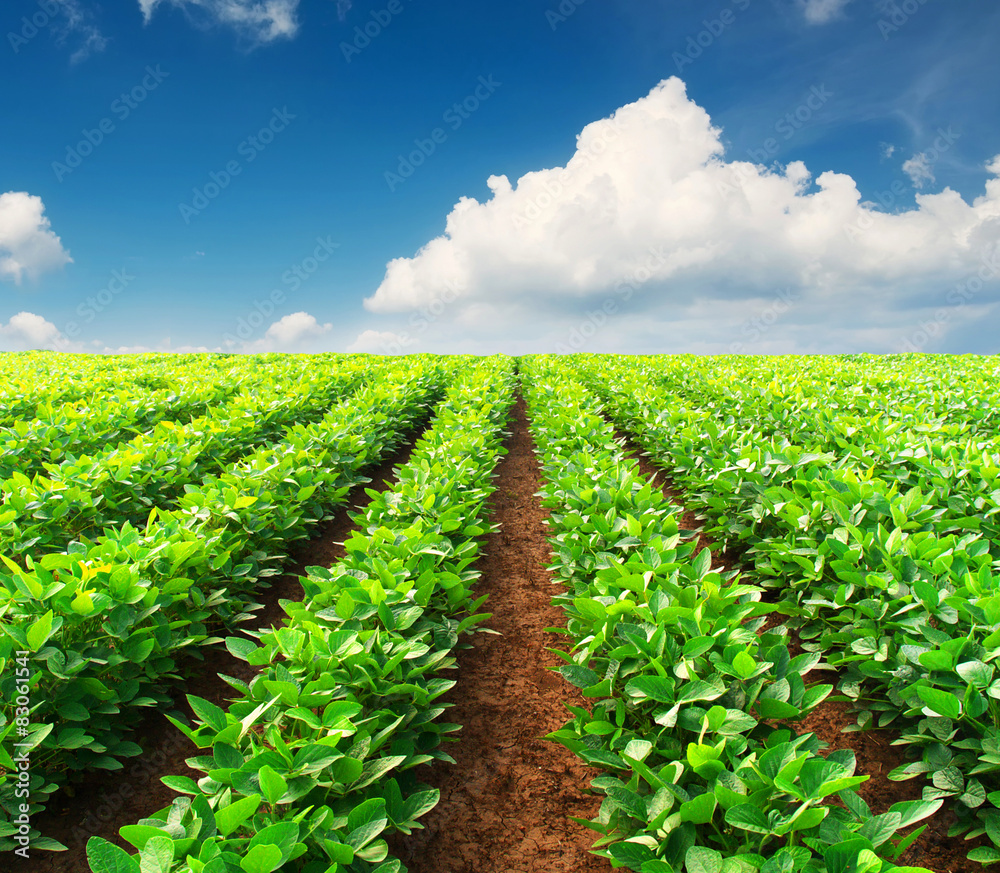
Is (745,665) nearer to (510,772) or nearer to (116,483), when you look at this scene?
(510,772)

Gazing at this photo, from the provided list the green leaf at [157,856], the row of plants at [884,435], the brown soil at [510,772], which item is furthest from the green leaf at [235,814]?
the row of plants at [884,435]

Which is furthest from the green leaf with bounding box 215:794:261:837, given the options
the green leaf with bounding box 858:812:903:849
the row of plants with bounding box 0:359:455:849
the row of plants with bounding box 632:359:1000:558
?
the row of plants with bounding box 632:359:1000:558

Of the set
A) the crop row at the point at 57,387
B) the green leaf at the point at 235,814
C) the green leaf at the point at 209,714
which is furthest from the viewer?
the crop row at the point at 57,387

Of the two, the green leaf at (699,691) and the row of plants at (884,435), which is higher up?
the row of plants at (884,435)

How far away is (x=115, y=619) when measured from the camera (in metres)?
2.94

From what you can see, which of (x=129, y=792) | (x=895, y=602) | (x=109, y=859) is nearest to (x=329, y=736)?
(x=109, y=859)

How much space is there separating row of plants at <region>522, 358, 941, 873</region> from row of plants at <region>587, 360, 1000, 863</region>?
1.98 feet

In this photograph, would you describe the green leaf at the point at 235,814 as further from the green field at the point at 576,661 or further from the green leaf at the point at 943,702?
the green leaf at the point at 943,702

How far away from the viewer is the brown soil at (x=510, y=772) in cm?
255

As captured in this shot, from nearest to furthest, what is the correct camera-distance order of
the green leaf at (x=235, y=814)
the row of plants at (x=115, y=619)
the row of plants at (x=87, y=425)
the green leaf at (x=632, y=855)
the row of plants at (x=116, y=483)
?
the green leaf at (x=235, y=814) < the green leaf at (x=632, y=855) < the row of plants at (x=115, y=619) < the row of plants at (x=116, y=483) < the row of plants at (x=87, y=425)

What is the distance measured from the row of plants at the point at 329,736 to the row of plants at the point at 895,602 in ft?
7.41

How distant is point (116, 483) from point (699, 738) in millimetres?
5698

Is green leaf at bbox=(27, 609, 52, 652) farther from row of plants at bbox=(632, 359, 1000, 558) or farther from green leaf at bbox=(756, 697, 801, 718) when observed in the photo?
row of plants at bbox=(632, 359, 1000, 558)

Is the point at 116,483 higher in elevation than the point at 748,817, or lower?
higher
